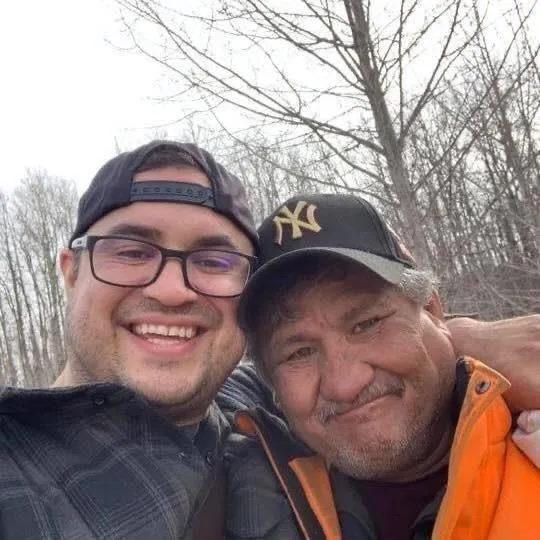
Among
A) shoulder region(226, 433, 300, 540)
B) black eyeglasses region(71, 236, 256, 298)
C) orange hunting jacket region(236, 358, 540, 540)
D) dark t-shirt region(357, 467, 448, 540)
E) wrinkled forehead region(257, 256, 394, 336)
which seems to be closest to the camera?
orange hunting jacket region(236, 358, 540, 540)

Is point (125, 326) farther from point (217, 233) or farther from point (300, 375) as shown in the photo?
point (300, 375)

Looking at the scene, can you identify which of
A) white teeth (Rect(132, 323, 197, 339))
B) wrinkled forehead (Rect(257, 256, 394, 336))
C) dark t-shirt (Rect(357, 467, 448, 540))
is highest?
wrinkled forehead (Rect(257, 256, 394, 336))

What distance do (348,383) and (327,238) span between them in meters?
0.50

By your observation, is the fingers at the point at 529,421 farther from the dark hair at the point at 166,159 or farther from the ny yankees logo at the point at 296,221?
the dark hair at the point at 166,159

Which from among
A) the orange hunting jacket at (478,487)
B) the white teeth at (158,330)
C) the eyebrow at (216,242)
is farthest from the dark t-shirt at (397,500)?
the eyebrow at (216,242)

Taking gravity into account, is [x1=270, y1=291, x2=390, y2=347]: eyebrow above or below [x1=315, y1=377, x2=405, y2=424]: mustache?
above

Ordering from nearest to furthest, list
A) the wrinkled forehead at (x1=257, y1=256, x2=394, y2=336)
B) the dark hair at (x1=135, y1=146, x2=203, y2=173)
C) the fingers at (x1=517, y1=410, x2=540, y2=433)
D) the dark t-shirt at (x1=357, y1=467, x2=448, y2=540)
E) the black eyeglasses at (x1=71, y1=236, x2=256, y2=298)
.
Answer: the fingers at (x1=517, y1=410, x2=540, y2=433), the dark t-shirt at (x1=357, y1=467, x2=448, y2=540), the wrinkled forehead at (x1=257, y1=256, x2=394, y2=336), the black eyeglasses at (x1=71, y1=236, x2=256, y2=298), the dark hair at (x1=135, y1=146, x2=203, y2=173)

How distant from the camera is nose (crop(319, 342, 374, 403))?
5.74ft

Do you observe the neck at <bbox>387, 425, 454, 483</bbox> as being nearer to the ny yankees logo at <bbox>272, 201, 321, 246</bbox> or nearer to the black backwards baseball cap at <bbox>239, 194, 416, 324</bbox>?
the black backwards baseball cap at <bbox>239, 194, 416, 324</bbox>

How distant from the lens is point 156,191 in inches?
79.0

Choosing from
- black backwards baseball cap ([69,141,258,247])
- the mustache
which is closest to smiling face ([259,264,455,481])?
the mustache

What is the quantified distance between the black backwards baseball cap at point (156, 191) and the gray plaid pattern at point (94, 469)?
715 millimetres

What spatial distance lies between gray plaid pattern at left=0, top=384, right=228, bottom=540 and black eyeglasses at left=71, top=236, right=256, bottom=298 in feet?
1.45

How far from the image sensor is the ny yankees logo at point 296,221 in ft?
6.27
